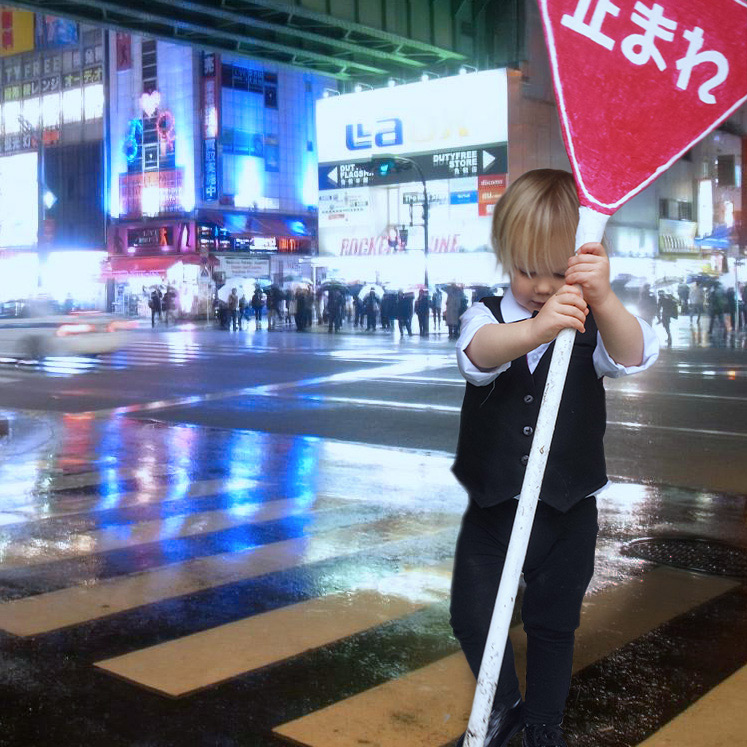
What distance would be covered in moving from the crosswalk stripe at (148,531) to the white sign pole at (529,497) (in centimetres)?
401

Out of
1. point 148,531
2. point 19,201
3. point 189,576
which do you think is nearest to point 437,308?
point 148,531

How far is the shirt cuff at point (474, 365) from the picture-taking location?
2.78m

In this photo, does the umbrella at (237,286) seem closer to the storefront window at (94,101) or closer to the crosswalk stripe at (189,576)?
the storefront window at (94,101)

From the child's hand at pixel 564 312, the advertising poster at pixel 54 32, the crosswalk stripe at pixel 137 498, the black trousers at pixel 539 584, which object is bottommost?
the crosswalk stripe at pixel 137 498

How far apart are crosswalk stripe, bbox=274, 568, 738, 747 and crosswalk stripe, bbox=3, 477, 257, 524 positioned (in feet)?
12.0

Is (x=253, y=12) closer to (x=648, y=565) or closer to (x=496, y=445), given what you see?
(x=648, y=565)

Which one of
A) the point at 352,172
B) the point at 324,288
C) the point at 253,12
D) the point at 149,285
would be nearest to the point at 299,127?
the point at 149,285

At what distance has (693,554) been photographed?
5.89 meters

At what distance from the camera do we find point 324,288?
3956 cm

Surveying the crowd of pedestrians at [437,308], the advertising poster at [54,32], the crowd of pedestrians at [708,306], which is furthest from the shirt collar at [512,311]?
the advertising poster at [54,32]

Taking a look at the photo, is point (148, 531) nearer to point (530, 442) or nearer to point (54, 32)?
point (530, 442)

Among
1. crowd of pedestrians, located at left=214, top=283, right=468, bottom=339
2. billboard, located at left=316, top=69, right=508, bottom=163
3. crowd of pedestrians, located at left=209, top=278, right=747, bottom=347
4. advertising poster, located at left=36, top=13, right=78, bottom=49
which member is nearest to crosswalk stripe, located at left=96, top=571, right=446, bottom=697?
crowd of pedestrians, located at left=209, top=278, right=747, bottom=347

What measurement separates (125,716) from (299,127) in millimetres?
67140

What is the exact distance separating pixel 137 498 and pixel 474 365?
537 centimetres
